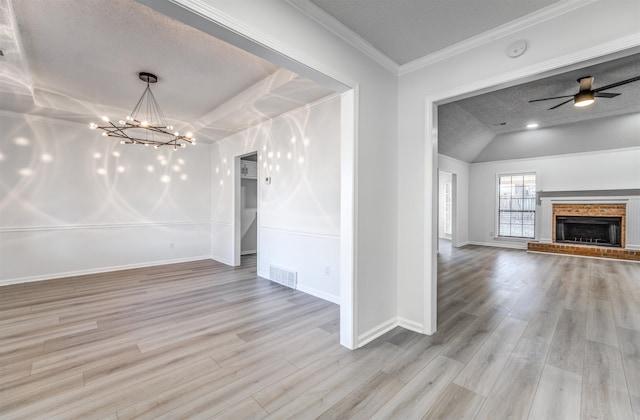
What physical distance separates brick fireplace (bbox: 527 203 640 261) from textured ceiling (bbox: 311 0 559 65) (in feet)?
24.1

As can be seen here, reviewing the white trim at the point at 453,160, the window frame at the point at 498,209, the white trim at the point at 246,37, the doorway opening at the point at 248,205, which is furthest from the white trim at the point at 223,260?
the window frame at the point at 498,209

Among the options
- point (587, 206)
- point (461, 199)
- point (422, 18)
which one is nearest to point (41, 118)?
point (422, 18)

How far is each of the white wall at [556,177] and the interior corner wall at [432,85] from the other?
7.05 meters

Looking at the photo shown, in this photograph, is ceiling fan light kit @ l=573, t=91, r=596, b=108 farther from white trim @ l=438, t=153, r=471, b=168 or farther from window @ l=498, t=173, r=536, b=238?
window @ l=498, t=173, r=536, b=238

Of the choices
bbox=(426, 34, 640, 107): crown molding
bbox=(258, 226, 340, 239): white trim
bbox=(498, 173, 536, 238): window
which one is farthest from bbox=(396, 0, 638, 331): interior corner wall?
bbox=(498, 173, 536, 238): window

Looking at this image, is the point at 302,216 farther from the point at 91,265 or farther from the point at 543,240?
the point at 543,240

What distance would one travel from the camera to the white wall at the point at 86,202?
4.38 meters

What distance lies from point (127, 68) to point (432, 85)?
3.53 meters

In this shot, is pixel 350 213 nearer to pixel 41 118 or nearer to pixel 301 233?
pixel 301 233

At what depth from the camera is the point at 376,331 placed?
2.70m

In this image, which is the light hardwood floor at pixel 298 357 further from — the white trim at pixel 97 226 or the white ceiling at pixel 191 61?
the white ceiling at pixel 191 61

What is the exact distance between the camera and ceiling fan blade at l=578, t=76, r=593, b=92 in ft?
12.5

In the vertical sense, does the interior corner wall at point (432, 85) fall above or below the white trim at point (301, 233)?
above

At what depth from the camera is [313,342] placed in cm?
260
